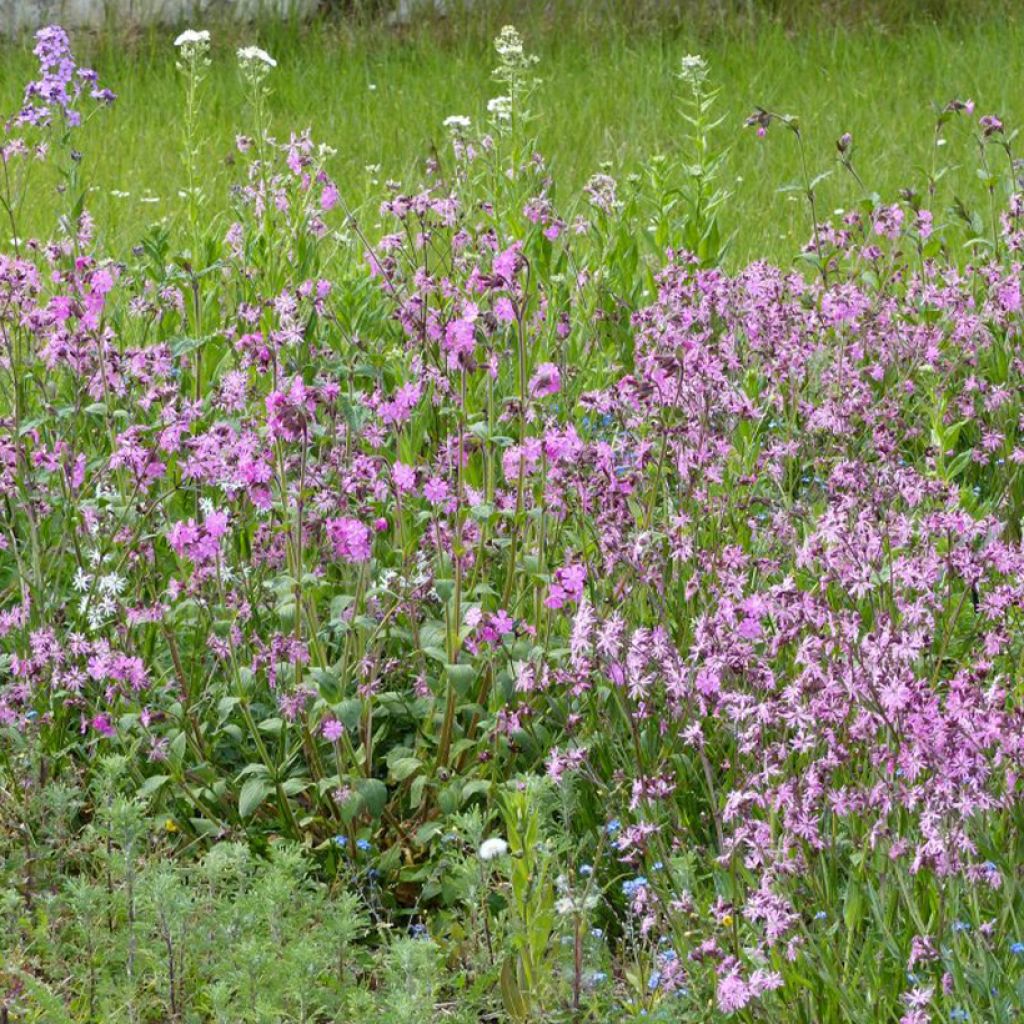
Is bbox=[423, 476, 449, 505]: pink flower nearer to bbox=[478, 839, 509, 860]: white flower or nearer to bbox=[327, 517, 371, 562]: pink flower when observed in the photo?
bbox=[327, 517, 371, 562]: pink flower

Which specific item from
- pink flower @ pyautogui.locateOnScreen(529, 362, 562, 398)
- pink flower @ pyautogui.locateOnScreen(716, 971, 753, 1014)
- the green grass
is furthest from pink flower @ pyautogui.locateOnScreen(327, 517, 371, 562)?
the green grass

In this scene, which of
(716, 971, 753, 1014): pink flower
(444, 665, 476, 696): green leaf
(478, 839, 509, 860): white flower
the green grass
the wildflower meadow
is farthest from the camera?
the green grass

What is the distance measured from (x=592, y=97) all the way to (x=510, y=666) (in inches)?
233

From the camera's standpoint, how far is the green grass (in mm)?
7578

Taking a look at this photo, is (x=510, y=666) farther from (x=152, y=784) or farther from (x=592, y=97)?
(x=592, y=97)

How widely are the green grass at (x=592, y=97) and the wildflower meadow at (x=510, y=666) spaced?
2168mm

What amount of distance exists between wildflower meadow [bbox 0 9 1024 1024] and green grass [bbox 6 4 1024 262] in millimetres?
2168

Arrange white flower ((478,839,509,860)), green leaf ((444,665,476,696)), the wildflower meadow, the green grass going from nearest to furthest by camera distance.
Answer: the wildflower meadow < white flower ((478,839,509,860)) < green leaf ((444,665,476,696)) < the green grass

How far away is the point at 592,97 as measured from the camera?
8.94 m

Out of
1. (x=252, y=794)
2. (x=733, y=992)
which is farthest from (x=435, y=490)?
(x=733, y=992)

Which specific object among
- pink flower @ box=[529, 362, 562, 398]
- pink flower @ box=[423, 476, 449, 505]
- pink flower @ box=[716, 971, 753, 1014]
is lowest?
pink flower @ box=[716, 971, 753, 1014]

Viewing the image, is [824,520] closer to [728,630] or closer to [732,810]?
[728,630]

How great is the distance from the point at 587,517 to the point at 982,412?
1.59 metres

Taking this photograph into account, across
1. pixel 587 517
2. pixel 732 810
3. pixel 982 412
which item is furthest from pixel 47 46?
pixel 732 810
